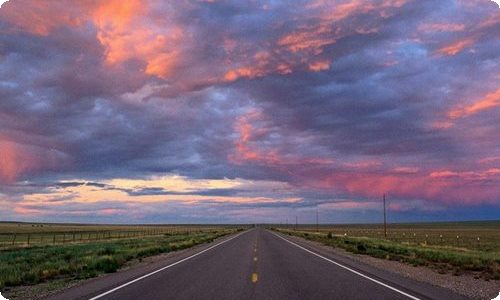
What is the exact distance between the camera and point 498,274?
701 inches

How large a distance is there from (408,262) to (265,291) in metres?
14.3

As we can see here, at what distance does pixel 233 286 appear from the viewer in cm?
1391

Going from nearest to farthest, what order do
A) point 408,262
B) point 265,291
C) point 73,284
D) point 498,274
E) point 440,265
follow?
point 265,291 < point 73,284 < point 498,274 < point 440,265 < point 408,262

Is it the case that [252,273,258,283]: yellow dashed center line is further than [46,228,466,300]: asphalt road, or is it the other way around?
[252,273,258,283]: yellow dashed center line

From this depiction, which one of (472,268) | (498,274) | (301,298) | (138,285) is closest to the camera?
(301,298)

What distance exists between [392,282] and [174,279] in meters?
6.85

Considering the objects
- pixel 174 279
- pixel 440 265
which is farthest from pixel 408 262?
pixel 174 279

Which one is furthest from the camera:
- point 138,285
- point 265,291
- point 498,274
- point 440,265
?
point 440,265

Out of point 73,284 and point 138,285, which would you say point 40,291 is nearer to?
point 73,284

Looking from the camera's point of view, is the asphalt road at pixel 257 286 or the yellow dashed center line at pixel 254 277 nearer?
the asphalt road at pixel 257 286

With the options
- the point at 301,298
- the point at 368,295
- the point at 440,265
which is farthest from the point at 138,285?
the point at 440,265

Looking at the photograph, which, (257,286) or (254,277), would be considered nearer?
(257,286)

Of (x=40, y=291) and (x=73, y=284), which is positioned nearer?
(x=40, y=291)

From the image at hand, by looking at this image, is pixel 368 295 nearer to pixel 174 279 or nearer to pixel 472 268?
pixel 174 279
